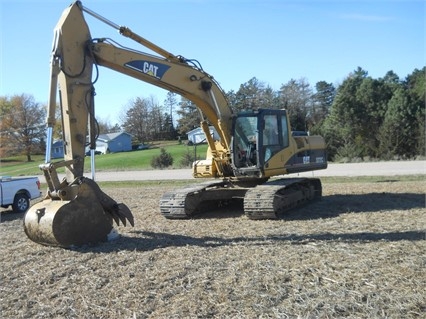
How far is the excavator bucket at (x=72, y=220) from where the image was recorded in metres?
8.02

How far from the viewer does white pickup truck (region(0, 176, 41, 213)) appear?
15.2 meters

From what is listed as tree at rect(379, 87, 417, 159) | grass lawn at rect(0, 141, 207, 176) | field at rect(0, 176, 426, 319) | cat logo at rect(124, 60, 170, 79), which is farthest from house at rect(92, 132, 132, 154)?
field at rect(0, 176, 426, 319)

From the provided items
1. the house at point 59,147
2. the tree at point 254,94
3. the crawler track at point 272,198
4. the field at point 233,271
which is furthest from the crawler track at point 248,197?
the tree at point 254,94

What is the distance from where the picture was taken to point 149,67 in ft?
33.4

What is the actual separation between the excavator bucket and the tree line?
15.7 ft

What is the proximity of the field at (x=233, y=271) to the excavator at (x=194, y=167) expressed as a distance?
509 millimetres

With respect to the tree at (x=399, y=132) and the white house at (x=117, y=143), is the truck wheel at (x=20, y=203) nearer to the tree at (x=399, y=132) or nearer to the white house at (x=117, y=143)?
the tree at (x=399, y=132)

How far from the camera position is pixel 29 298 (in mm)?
5871

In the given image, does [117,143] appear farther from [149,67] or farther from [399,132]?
[149,67]

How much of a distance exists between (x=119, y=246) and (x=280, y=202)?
12.5 feet

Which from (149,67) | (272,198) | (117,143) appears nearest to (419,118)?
(272,198)

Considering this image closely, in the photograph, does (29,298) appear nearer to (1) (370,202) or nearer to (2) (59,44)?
(2) (59,44)

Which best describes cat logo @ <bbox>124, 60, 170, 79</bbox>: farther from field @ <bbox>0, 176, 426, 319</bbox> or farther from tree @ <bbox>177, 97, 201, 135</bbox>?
tree @ <bbox>177, 97, 201, 135</bbox>

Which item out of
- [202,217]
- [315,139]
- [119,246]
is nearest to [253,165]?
[202,217]
